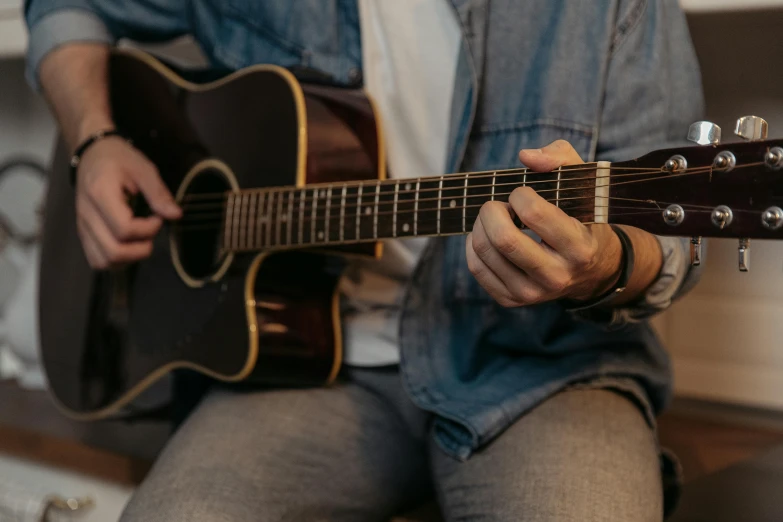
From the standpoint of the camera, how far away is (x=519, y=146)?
84cm

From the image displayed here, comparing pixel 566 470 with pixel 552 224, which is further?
pixel 566 470

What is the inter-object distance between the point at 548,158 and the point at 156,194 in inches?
21.4

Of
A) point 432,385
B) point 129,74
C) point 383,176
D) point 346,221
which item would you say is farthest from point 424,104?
point 129,74

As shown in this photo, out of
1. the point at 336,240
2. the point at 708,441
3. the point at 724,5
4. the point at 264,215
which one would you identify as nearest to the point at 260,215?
the point at 264,215

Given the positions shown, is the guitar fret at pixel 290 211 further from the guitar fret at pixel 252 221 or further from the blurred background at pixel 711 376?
the blurred background at pixel 711 376

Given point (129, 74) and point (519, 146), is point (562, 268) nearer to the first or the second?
point (519, 146)

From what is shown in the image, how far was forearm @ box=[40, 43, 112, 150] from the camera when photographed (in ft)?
3.44

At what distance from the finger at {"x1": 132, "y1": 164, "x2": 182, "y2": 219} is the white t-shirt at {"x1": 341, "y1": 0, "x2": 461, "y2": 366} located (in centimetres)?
23

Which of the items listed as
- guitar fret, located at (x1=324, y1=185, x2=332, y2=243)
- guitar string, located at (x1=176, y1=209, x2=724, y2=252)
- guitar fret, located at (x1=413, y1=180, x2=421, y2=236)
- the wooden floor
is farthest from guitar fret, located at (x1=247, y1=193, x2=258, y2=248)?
the wooden floor

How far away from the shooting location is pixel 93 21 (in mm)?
1109

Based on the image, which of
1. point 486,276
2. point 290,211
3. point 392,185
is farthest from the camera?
point 290,211

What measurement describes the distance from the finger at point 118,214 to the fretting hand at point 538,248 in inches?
19.1

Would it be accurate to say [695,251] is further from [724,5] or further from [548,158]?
[724,5]

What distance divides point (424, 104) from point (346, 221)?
0.23 metres
